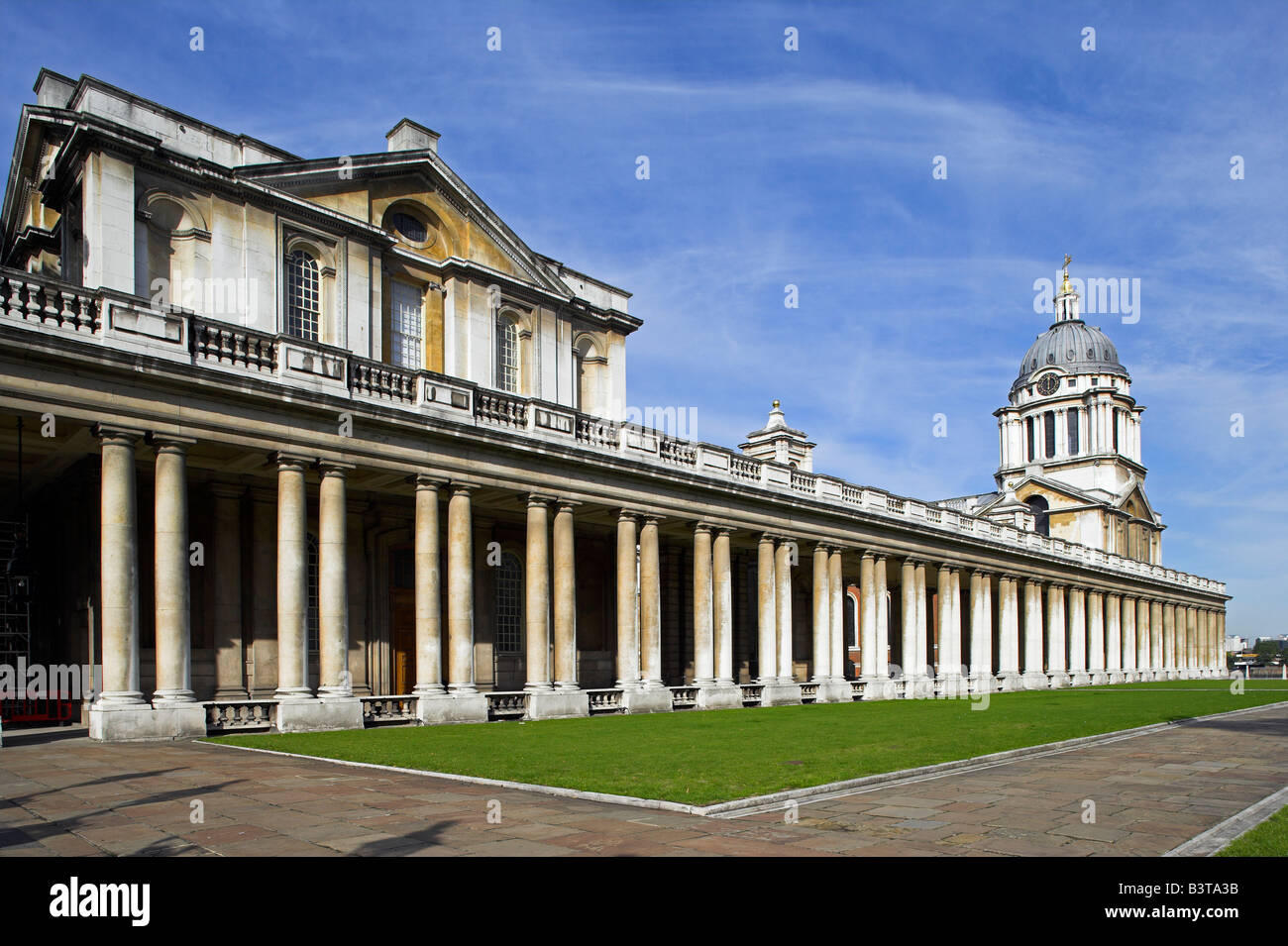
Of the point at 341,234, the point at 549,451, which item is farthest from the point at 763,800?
the point at 341,234

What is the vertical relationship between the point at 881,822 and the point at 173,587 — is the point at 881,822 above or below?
below

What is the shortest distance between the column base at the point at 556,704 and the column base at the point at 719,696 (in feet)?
18.5

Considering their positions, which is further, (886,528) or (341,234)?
(886,528)

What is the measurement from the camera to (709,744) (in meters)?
18.0

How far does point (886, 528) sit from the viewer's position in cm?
4319

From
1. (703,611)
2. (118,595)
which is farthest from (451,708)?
(703,611)

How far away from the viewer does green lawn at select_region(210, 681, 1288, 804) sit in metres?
12.9

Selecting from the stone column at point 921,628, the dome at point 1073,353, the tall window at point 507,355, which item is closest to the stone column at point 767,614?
the stone column at point 921,628

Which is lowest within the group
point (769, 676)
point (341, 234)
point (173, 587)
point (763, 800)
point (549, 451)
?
point (769, 676)

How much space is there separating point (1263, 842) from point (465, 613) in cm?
1976

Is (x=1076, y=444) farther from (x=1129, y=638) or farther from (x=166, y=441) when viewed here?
(x=166, y=441)
